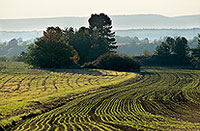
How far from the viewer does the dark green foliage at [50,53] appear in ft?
279

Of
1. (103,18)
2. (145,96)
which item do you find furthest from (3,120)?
(103,18)

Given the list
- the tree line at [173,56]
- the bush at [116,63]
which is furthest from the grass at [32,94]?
the tree line at [173,56]

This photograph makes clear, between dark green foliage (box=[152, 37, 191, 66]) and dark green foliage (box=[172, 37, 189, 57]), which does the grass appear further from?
dark green foliage (box=[172, 37, 189, 57])

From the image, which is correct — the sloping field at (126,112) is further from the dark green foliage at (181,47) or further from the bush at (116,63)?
the dark green foliage at (181,47)

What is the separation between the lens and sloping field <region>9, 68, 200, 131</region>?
84.6ft

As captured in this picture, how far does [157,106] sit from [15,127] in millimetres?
17030

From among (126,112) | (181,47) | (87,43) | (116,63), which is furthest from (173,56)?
(126,112)

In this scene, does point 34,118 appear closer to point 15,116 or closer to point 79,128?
point 15,116

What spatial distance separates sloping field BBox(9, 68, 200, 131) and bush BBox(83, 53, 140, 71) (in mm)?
37041

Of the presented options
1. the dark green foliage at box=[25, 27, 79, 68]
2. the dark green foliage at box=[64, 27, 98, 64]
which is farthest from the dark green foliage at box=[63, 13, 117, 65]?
the dark green foliage at box=[25, 27, 79, 68]

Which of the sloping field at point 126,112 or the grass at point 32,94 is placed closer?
the sloping field at point 126,112

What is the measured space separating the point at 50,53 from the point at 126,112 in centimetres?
5684

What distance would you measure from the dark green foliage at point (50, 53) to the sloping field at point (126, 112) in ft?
132

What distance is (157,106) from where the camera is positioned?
35188 mm
